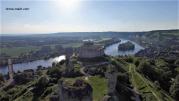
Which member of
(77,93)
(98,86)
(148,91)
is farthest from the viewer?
(148,91)

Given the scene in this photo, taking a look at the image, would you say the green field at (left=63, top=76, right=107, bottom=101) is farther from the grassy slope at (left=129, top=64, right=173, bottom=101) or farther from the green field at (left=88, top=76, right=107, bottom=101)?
the grassy slope at (left=129, top=64, right=173, bottom=101)

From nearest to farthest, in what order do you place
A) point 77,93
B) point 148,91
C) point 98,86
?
point 77,93
point 98,86
point 148,91

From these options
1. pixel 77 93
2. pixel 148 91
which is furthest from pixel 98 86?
pixel 77 93

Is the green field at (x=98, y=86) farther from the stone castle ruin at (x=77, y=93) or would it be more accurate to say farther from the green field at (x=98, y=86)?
the stone castle ruin at (x=77, y=93)

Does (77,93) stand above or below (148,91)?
above

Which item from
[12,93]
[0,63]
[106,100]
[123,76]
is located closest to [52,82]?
[12,93]

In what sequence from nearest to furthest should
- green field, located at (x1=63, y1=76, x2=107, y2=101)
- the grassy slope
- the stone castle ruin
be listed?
1. the stone castle ruin
2. green field, located at (x1=63, y1=76, x2=107, y2=101)
3. the grassy slope

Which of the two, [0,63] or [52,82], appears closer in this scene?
[52,82]

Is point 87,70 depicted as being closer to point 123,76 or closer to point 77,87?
point 123,76

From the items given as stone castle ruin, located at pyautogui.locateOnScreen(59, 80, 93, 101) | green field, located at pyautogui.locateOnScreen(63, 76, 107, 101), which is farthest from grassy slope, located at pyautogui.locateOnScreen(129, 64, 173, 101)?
stone castle ruin, located at pyautogui.locateOnScreen(59, 80, 93, 101)

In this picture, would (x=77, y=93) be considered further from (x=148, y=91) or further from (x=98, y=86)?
(x=148, y=91)

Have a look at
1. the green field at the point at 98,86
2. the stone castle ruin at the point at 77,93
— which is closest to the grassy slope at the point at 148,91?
the green field at the point at 98,86
